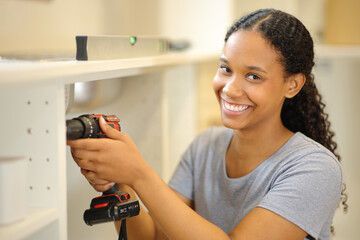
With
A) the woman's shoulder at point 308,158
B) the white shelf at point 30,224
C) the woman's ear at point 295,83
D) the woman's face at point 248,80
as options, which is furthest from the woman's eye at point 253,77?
the white shelf at point 30,224

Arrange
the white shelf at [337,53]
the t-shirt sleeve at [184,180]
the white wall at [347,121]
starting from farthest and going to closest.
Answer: the white wall at [347,121] → the white shelf at [337,53] → the t-shirt sleeve at [184,180]

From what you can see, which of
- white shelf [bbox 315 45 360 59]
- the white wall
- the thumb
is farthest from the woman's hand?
→ the white wall

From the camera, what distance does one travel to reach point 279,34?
111 cm

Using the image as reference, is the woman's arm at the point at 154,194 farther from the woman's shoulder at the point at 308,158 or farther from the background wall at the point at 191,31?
the background wall at the point at 191,31

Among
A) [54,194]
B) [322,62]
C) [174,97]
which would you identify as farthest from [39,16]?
[322,62]

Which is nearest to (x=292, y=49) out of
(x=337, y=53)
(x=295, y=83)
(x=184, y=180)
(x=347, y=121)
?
(x=295, y=83)

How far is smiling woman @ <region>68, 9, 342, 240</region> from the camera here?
92 cm

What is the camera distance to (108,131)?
2.82 ft

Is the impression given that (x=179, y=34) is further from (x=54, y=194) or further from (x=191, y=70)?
(x=54, y=194)

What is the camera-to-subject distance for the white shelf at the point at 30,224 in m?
0.67

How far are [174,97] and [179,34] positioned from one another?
2.09ft

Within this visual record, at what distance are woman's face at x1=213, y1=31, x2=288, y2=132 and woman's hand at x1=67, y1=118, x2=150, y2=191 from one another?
0.30 m

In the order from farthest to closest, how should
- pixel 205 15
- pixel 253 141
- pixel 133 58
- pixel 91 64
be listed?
1. pixel 205 15
2. pixel 253 141
3. pixel 133 58
4. pixel 91 64

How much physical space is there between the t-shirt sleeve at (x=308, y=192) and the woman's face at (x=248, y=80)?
157 millimetres
